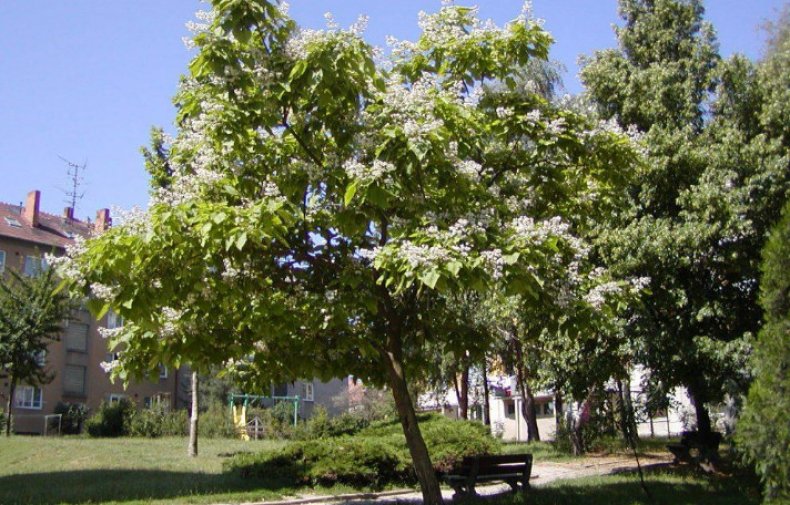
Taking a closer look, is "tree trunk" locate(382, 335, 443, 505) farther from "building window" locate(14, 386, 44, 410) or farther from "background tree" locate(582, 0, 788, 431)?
"building window" locate(14, 386, 44, 410)

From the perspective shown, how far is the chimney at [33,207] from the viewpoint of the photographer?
159 ft

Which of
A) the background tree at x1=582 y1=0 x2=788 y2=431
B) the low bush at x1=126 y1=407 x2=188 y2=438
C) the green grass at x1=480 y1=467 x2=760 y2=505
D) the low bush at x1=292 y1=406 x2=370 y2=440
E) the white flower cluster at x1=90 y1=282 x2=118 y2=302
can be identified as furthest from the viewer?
the low bush at x1=126 y1=407 x2=188 y2=438

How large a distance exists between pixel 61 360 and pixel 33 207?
11.7m

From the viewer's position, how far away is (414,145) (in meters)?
7.24

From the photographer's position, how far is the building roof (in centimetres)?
4500

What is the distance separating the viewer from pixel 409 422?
9.26m

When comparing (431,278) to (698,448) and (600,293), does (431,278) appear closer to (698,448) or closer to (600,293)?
(600,293)

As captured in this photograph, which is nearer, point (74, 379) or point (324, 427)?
point (324, 427)

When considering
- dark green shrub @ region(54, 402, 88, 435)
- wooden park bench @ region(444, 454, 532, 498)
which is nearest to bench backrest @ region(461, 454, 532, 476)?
wooden park bench @ region(444, 454, 532, 498)

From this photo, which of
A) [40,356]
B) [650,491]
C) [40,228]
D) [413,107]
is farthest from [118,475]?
[40,228]

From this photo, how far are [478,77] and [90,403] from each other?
1613 inches

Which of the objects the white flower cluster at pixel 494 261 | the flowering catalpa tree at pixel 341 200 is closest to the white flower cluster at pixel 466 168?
the flowering catalpa tree at pixel 341 200

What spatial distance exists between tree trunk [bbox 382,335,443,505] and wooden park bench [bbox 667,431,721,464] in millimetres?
8839

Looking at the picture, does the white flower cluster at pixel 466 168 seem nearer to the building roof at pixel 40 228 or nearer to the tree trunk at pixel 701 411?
the tree trunk at pixel 701 411
